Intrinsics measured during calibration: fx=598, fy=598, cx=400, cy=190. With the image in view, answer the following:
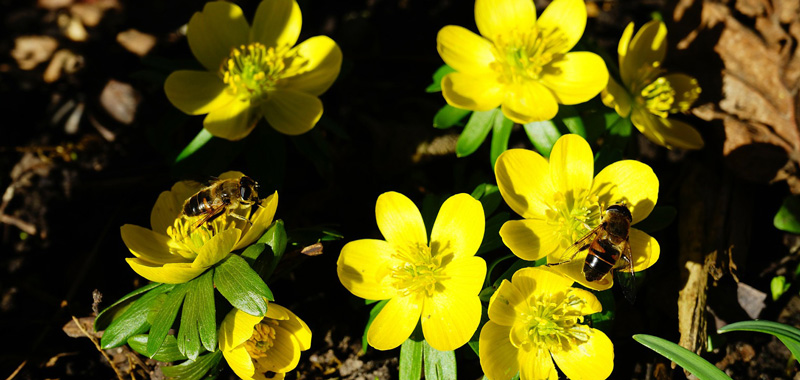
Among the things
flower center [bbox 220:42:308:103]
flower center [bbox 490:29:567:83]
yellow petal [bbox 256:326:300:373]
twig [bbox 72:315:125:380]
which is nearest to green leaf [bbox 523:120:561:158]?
flower center [bbox 490:29:567:83]

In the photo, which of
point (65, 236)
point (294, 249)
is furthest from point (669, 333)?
point (65, 236)

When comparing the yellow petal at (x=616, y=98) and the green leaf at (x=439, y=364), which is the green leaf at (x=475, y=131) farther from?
the green leaf at (x=439, y=364)

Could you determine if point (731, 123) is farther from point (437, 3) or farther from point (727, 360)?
point (437, 3)

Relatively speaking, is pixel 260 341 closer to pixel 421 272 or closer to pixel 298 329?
pixel 298 329

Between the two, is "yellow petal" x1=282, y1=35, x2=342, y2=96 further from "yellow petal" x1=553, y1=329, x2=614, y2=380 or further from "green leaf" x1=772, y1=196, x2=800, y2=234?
"green leaf" x1=772, y1=196, x2=800, y2=234

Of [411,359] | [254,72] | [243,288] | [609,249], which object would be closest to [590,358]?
[609,249]
